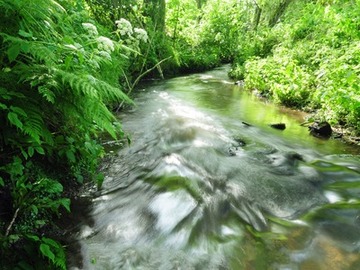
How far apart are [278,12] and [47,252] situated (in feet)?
57.2

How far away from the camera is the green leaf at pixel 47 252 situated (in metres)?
1.86

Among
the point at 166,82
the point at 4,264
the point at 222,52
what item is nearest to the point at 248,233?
the point at 4,264

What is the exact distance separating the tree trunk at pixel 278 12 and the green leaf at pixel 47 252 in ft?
55.1

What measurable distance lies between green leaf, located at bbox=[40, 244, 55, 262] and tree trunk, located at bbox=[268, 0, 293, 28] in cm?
1678

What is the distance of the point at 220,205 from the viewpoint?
127 inches

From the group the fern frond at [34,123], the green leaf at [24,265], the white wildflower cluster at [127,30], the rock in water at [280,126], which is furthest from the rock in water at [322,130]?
the green leaf at [24,265]

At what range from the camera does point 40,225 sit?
241cm

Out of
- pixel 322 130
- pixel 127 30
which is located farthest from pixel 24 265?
pixel 322 130

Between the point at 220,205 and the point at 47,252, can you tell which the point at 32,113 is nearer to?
the point at 47,252

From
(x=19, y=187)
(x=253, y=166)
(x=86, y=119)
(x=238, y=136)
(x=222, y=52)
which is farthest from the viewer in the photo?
(x=222, y=52)

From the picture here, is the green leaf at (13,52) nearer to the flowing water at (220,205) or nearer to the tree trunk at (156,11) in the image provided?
the flowing water at (220,205)

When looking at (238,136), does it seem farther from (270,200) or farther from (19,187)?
(19,187)

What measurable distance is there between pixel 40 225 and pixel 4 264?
1.83ft

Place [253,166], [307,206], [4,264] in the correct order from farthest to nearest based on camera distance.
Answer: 1. [253,166]
2. [307,206]
3. [4,264]
